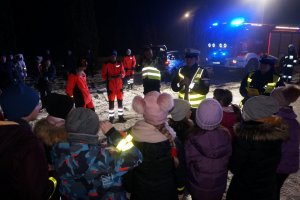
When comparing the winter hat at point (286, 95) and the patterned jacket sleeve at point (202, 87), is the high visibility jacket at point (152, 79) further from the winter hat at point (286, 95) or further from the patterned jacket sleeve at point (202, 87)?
the winter hat at point (286, 95)

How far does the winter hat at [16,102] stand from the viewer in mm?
2365

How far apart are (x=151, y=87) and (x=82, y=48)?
16738mm

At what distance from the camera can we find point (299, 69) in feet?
61.2

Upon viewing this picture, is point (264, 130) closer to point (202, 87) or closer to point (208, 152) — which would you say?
point (208, 152)

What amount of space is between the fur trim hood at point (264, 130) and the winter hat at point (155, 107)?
2.42ft

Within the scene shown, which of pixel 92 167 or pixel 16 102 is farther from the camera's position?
pixel 16 102

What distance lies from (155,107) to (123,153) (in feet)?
1.90

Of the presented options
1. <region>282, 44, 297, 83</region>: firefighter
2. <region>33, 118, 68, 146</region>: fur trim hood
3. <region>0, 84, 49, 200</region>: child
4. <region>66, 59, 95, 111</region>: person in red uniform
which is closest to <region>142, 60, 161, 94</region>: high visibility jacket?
<region>66, 59, 95, 111</region>: person in red uniform

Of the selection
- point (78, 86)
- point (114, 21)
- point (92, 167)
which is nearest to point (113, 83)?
point (78, 86)

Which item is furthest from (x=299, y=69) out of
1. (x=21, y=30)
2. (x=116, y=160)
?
(x=21, y=30)

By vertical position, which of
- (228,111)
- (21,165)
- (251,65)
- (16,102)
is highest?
(16,102)

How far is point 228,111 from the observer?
146 inches

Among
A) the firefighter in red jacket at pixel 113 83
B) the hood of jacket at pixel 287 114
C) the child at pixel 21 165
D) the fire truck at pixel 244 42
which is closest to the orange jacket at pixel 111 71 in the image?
the firefighter in red jacket at pixel 113 83

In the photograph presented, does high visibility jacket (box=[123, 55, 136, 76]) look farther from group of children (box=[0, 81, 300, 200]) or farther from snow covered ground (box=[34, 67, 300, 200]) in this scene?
group of children (box=[0, 81, 300, 200])
